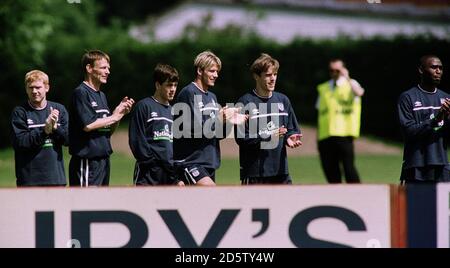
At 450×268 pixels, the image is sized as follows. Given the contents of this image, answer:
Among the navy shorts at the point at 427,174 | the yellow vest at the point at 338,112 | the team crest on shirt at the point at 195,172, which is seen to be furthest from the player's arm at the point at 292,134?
the yellow vest at the point at 338,112

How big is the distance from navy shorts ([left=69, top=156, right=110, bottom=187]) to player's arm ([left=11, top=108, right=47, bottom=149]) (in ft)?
1.32

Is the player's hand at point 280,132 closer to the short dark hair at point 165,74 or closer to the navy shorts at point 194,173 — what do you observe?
the navy shorts at point 194,173

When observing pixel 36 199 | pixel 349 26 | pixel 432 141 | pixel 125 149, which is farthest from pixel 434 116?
pixel 349 26

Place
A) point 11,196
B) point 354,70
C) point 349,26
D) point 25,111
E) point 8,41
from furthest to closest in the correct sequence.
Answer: point 349,26 < point 354,70 < point 8,41 < point 25,111 < point 11,196

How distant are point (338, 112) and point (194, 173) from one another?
196 inches

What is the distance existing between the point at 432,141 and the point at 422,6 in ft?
87.4

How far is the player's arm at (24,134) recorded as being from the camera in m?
9.03

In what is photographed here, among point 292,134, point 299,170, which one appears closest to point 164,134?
point 292,134

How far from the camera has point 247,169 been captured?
30.7ft

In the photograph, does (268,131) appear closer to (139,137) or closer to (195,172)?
(195,172)

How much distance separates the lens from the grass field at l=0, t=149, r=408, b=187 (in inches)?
655

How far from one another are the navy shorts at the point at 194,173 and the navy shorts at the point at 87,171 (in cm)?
78

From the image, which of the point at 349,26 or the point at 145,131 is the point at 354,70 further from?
the point at 145,131

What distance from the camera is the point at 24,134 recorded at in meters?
9.08
